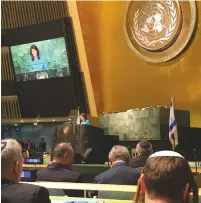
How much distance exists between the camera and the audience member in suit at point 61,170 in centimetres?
348

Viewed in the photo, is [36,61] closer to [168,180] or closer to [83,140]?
[83,140]

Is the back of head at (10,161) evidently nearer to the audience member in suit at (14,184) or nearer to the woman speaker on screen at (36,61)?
the audience member in suit at (14,184)

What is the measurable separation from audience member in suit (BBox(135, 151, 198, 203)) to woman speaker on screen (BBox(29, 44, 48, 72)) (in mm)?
11016

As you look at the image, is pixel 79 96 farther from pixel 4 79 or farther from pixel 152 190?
pixel 152 190

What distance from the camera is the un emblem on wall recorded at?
10.0 m

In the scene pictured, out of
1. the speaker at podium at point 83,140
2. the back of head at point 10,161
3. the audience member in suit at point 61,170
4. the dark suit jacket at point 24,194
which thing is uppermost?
the back of head at point 10,161

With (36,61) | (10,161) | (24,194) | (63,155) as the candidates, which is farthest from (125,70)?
(24,194)

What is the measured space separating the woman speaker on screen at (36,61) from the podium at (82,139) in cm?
428

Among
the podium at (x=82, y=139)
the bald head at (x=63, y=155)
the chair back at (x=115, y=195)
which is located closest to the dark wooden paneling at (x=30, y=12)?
the podium at (x=82, y=139)

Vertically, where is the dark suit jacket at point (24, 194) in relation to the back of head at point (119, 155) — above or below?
above

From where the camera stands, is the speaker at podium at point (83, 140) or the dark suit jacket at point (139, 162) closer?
the dark suit jacket at point (139, 162)

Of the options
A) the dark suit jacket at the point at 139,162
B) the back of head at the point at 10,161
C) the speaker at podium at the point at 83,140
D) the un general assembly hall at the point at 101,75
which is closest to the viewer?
the back of head at the point at 10,161

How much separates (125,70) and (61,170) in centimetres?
780

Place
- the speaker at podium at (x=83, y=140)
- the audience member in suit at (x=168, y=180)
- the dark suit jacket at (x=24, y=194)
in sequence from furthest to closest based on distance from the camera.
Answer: the speaker at podium at (x=83, y=140), the dark suit jacket at (x=24, y=194), the audience member in suit at (x=168, y=180)
